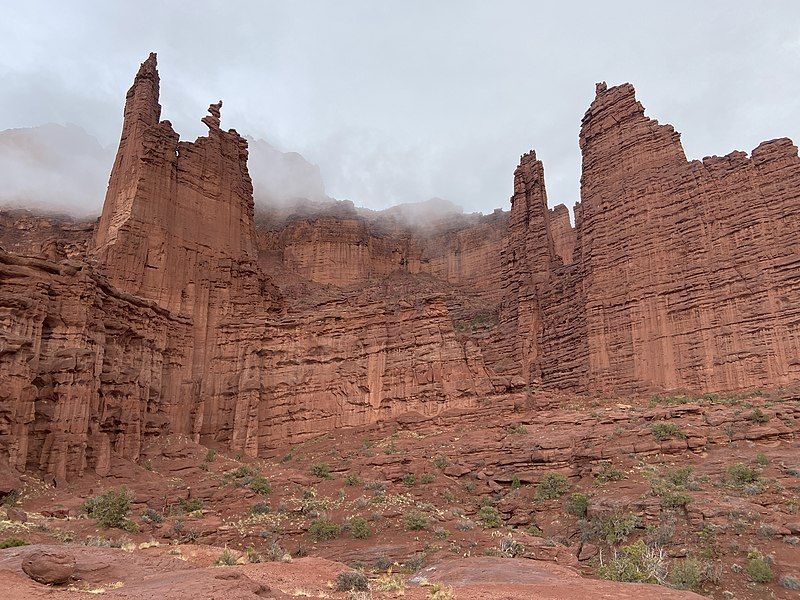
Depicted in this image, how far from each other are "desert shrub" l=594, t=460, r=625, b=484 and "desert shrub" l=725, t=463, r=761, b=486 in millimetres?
3439

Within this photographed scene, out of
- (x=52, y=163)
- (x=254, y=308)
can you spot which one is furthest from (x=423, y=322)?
(x=52, y=163)

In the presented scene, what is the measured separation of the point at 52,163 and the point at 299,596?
77.3 m

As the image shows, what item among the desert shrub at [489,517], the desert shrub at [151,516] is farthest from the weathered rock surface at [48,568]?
the desert shrub at [489,517]

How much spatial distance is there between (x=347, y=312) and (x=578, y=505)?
1914cm

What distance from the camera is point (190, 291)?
3591 centimetres

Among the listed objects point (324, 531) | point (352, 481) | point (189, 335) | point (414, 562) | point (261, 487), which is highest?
point (189, 335)

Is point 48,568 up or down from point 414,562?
up

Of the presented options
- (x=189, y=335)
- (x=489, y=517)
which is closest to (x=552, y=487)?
(x=489, y=517)

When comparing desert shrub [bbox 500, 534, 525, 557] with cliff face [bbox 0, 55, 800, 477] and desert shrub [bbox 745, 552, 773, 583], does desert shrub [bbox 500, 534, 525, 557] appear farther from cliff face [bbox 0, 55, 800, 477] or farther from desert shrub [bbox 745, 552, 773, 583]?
cliff face [bbox 0, 55, 800, 477]

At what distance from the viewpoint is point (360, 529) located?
61.7 ft

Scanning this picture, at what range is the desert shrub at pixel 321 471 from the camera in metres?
25.5

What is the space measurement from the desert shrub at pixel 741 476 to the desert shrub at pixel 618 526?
159 inches

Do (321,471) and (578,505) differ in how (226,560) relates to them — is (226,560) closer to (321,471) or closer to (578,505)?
(578,505)

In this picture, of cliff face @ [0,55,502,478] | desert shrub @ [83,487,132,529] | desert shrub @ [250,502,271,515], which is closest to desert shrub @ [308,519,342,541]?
desert shrub @ [250,502,271,515]
